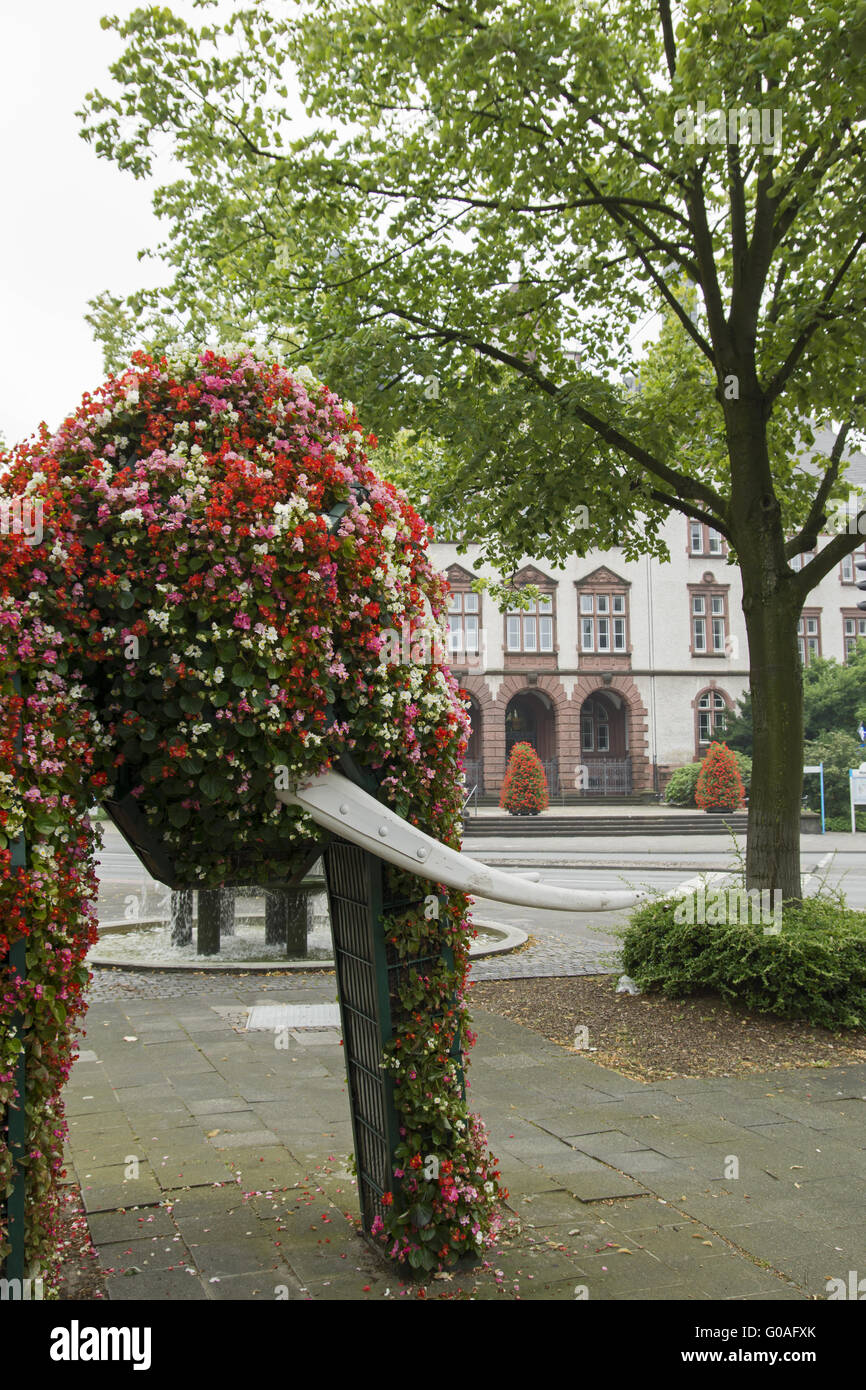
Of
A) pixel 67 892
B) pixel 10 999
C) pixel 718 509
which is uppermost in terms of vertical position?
pixel 718 509

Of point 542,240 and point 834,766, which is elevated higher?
point 542,240

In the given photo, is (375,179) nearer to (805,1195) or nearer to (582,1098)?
(582,1098)

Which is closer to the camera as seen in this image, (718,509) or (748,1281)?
(748,1281)

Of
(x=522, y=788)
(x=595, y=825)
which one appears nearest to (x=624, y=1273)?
(x=595, y=825)

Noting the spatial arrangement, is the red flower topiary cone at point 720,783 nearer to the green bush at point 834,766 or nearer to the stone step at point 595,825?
the stone step at point 595,825

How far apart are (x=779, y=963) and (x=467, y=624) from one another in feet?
124

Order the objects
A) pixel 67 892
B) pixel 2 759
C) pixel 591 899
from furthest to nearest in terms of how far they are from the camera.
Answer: pixel 591 899 < pixel 67 892 < pixel 2 759

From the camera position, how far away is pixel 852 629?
4984 cm

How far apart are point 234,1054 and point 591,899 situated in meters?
4.49

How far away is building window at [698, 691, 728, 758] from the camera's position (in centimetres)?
4700

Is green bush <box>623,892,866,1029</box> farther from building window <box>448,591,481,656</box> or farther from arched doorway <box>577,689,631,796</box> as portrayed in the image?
arched doorway <box>577,689,631,796</box>

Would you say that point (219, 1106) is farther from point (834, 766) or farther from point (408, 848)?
point (834, 766)
